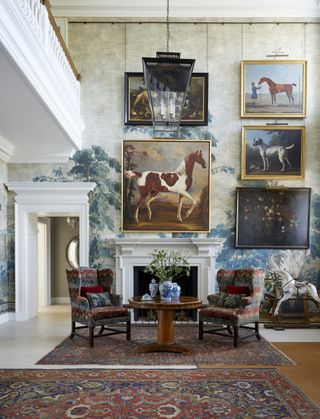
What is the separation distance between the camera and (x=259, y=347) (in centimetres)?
734

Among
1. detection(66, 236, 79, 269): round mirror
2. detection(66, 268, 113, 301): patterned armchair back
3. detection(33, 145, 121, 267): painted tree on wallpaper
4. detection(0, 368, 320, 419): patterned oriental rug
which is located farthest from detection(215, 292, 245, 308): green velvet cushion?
detection(66, 236, 79, 269): round mirror

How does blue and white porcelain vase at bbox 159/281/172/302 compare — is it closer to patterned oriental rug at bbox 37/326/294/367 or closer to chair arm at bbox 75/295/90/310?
patterned oriental rug at bbox 37/326/294/367

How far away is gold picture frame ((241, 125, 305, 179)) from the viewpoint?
10.0 m

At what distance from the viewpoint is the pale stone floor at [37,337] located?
6641 mm

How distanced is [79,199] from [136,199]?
1.23 m

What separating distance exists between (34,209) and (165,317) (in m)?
4.37

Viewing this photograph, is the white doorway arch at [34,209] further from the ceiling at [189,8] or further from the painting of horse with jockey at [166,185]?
the ceiling at [189,8]

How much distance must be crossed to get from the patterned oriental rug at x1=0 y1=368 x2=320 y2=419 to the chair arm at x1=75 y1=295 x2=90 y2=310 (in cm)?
171

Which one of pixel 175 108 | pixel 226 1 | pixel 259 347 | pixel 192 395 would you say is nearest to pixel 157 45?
pixel 226 1

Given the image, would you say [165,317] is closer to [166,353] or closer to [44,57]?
[166,353]

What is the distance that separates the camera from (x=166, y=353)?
6938 mm

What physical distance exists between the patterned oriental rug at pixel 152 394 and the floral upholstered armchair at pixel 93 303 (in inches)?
62.9

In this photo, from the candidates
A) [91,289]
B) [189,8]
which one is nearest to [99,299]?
[91,289]

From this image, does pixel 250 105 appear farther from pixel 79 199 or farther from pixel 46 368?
pixel 46 368
